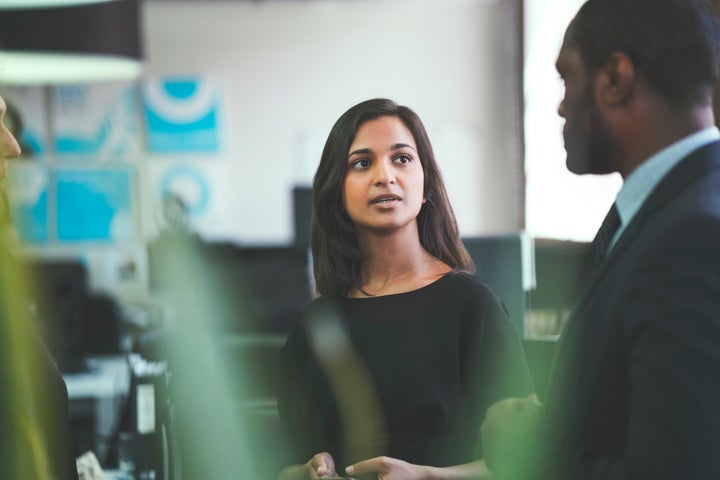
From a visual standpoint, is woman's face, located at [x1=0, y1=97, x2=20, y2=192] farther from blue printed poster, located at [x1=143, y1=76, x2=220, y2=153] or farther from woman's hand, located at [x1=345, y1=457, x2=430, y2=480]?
blue printed poster, located at [x1=143, y1=76, x2=220, y2=153]

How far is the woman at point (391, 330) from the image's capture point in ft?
3.45

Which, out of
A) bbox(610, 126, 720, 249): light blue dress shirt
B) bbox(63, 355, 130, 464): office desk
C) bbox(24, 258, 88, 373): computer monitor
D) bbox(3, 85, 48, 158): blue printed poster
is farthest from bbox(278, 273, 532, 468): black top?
bbox(3, 85, 48, 158): blue printed poster

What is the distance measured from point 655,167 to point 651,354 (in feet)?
0.60

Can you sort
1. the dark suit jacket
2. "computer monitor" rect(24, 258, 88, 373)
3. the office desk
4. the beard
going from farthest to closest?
1. "computer monitor" rect(24, 258, 88, 373)
2. the office desk
3. the beard
4. the dark suit jacket

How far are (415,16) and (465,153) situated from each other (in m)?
1.04

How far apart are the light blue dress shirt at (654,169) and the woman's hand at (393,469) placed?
36cm

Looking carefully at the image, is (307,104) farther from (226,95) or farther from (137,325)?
(137,325)

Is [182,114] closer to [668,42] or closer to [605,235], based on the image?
[605,235]

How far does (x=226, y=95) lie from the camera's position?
6551 mm

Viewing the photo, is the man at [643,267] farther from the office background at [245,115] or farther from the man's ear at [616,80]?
the office background at [245,115]

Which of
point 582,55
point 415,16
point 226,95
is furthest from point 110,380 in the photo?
point 415,16

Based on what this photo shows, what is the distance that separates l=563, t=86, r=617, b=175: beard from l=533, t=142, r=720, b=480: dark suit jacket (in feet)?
0.20

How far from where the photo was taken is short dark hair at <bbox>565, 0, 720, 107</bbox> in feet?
2.68

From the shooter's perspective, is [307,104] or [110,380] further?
[307,104]
